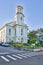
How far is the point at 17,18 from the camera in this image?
60031mm

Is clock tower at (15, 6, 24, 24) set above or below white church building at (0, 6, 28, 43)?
above

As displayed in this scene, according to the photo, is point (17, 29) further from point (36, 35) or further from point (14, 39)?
point (36, 35)

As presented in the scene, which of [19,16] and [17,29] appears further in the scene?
[19,16]

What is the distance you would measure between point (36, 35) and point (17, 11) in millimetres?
22850

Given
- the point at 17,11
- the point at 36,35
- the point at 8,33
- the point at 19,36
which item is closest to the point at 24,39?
the point at 19,36

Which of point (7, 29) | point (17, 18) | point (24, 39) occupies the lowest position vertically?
point (24, 39)

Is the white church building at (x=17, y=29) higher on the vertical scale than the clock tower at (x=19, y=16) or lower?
lower

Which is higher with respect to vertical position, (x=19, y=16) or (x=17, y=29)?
(x=19, y=16)

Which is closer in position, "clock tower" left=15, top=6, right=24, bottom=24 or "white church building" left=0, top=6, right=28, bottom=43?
"white church building" left=0, top=6, right=28, bottom=43

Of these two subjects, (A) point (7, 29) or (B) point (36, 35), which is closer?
(A) point (7, 29)

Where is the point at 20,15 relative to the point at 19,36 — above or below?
above

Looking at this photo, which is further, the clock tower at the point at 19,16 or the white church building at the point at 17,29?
the clock tower at the point at 19,16

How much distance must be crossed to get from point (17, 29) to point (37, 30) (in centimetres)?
2635

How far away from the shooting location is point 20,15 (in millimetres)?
60156
